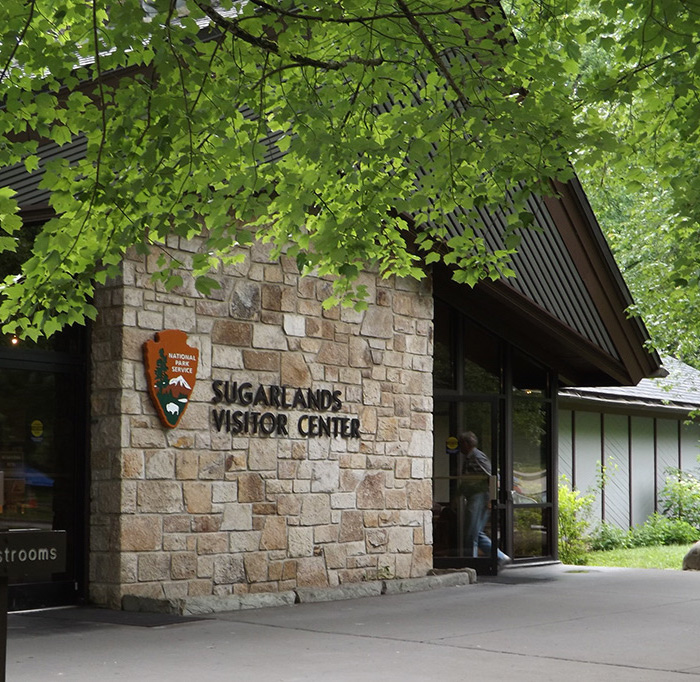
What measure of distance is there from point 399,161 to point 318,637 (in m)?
3.71

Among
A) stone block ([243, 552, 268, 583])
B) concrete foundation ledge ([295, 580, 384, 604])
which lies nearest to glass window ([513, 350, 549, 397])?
concrete foundation ledge ([295, 580, 384, 604])

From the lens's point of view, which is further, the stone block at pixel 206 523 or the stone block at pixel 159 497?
the stone block at pixel 206 523

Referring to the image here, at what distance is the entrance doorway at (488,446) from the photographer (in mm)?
14641

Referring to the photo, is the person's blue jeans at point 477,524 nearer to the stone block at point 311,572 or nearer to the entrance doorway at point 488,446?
the entrance doorway at point 488,446

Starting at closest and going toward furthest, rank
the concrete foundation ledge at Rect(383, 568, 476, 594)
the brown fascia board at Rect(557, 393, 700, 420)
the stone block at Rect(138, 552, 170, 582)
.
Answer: the stone block at Rect(138, 552, 170, 582) → the concrete foundation ledge at Rect(383, 568, 476, 594) → the brown fascia board at Rect(557, 393, 700, 420)

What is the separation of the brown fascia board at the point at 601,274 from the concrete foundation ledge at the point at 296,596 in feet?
12.1

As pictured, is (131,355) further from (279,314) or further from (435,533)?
(435,533)

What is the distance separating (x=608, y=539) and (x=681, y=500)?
132 inches

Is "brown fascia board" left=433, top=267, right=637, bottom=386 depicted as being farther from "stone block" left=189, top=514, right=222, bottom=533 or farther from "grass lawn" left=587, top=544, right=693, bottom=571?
"stone block" left=189, top=514, right=222, bottom=533

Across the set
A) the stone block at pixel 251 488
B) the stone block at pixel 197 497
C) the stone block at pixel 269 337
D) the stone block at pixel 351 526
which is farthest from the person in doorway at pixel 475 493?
the stone block at pixel 197 497

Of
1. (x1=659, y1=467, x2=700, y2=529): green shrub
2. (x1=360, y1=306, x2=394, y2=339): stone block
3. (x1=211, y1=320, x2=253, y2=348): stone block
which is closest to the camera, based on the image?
(x1=211, y1=320, x2=253, y2=348): stone block

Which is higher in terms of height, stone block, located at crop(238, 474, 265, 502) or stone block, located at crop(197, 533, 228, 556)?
stone block, located at crop(238, 474, 265, 502)

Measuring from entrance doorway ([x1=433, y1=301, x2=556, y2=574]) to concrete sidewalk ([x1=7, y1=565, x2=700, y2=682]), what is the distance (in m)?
2.13

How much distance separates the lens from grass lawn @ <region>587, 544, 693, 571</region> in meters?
19.0
